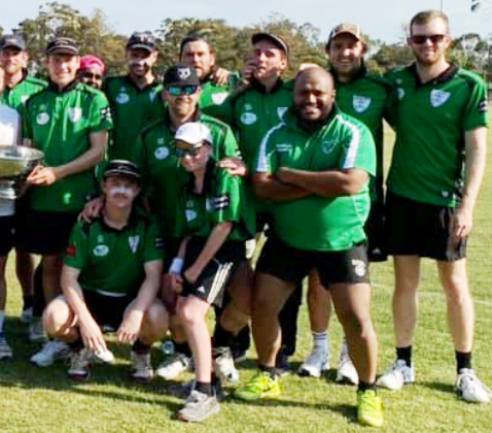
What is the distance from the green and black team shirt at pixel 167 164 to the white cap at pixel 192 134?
0.58 feet

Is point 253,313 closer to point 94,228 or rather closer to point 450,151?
point 94,228

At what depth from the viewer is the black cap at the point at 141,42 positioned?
6543 mm

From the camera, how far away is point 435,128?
537 centimetres

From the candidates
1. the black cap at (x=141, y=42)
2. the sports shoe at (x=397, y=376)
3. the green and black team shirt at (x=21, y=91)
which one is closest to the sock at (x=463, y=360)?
the sports shoe at (x=397, y=376)

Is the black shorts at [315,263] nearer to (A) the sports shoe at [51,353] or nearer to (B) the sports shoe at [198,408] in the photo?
(B) the sports shoe at [198,408]

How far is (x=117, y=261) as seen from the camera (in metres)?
5.66

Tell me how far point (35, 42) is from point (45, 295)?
2482 inches

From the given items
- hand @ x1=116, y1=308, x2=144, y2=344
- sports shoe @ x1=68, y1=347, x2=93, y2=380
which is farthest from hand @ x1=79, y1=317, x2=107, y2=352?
sports shoe @ x1=68, y1=347, x2=93, y2=380

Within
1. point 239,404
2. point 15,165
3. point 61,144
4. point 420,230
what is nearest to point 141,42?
point 61,144

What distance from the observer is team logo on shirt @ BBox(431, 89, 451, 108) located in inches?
209

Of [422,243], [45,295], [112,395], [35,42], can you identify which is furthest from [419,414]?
[35,42]

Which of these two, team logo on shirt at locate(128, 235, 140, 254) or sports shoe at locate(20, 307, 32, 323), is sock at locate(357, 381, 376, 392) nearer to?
team logo on shirt at locate(128, 235, 140, 254)

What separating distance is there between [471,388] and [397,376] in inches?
19.7

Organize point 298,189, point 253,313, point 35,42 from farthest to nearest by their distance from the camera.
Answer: point 35,42, point 253,313, point 298,189
